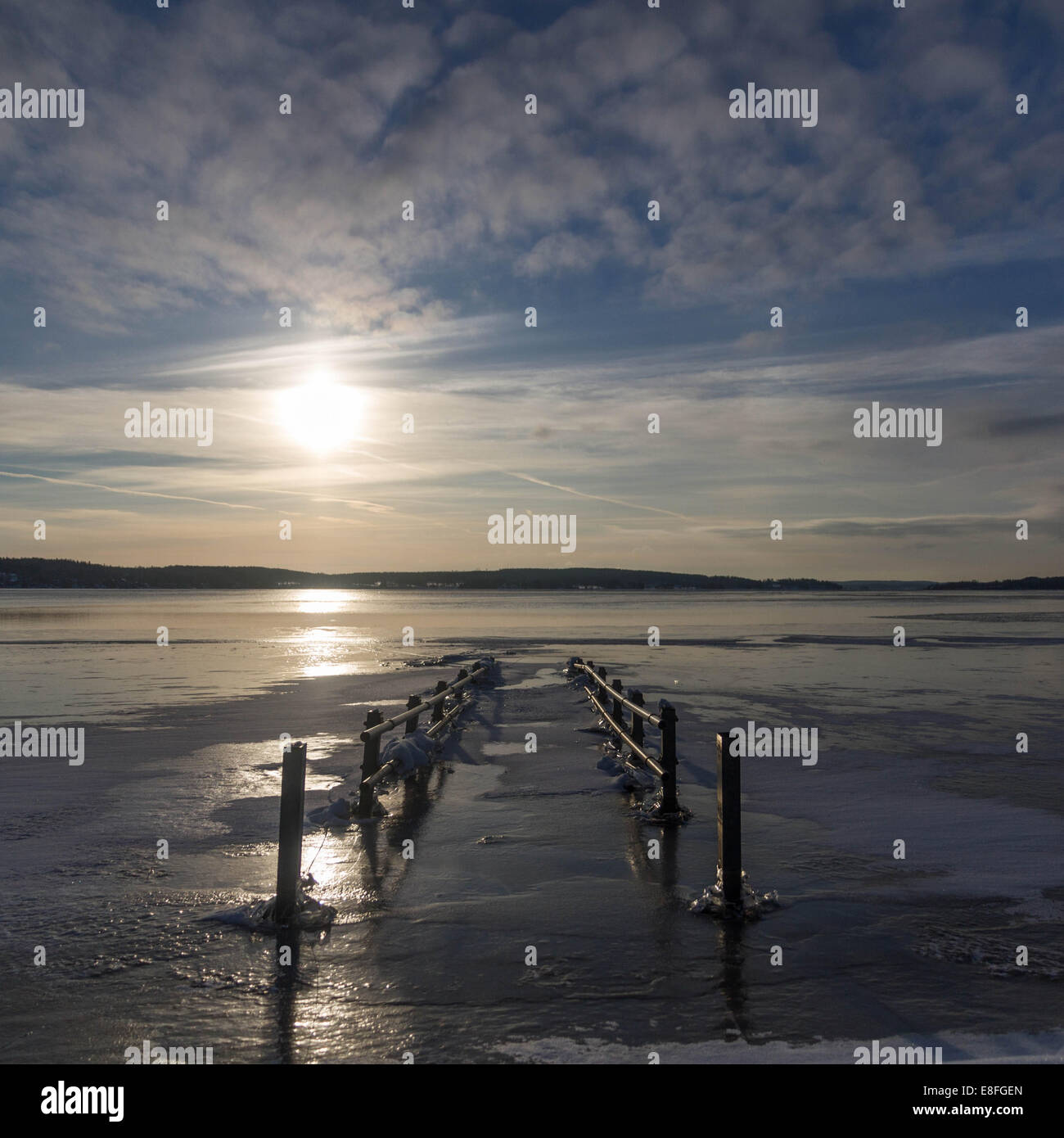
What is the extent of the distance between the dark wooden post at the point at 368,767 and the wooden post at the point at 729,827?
5.10m

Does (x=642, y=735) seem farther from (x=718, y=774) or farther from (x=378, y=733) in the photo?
(x=718, y=774)

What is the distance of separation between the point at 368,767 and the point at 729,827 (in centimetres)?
559

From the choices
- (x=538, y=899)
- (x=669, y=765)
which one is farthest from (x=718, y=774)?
(x=669, y=765)

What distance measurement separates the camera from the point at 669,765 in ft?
35.0

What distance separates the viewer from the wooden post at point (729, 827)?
736cm

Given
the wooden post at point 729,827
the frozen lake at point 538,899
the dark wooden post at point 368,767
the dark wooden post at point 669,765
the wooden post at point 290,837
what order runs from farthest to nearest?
the dark wooden post at point 368,767
the dark wooden post at point 669,765
the wooden post at point 729,827
the wooden post at point 290,837
the frozen lake at point 538,899

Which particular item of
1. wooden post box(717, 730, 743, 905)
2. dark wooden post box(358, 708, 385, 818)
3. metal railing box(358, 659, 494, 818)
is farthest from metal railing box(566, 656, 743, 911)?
dark wooden post box(358, 708, 385, 818)

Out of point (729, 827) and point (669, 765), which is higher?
point (729, 827)

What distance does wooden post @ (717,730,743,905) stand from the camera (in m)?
7.36

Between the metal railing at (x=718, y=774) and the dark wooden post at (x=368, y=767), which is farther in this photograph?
the dark wooden post at (x=368, y=767)

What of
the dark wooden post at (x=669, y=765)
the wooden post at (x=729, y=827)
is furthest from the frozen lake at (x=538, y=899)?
the dark wooden post at (x=669, y=765)

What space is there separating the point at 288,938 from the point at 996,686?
82.8 ft

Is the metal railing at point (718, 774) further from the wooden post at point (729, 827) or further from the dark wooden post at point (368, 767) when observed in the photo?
the dark wooden post at point (368, 767)

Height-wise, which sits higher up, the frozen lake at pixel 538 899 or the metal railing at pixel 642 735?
the metal railing at pixel 642 735
